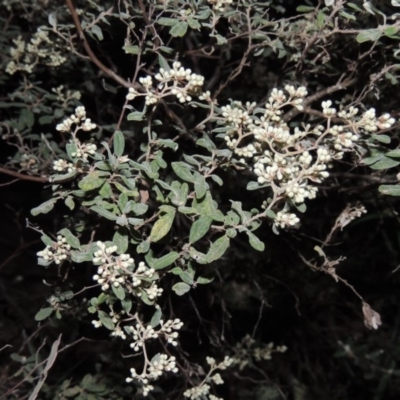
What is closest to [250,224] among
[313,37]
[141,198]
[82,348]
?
[141,198]

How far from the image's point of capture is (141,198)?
132 centimetres

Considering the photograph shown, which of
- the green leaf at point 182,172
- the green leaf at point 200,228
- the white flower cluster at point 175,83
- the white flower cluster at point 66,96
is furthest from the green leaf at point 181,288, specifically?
the white flower cluster at point 66,96

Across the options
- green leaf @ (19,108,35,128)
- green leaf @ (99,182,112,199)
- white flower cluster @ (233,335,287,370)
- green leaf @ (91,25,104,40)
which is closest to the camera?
green leaf @ (99,182,112,199)

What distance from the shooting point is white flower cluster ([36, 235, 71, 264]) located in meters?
1.18

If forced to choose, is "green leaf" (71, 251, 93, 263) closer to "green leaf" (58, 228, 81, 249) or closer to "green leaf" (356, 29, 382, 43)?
"green leaf" (58, 228, 81, 249)

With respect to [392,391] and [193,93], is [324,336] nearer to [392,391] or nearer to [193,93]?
[392,391]

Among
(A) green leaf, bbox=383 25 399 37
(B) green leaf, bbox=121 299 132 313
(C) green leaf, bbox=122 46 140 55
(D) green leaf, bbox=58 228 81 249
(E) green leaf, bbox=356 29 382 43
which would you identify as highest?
(A) green leaf, bbox=383 25 399 37

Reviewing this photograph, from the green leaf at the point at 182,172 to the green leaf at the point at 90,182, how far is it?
0.16 meters

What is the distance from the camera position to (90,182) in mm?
1171

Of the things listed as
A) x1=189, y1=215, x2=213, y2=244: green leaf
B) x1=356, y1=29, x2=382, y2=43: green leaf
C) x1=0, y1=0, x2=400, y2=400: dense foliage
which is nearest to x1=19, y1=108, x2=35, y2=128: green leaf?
x1=0, y1=0, x2=400, y2=400: dense foliage

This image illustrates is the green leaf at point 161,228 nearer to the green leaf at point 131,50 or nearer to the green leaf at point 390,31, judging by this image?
the green leaf at point 131,50

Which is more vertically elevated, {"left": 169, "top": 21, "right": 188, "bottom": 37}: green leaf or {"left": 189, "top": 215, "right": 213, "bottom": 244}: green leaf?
{"left": 169, "top": 21, "right": 188, "bottom": 37}: green leaf

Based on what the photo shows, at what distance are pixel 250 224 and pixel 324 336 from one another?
1.72 m

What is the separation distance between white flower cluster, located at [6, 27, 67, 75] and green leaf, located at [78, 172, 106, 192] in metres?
0.74
